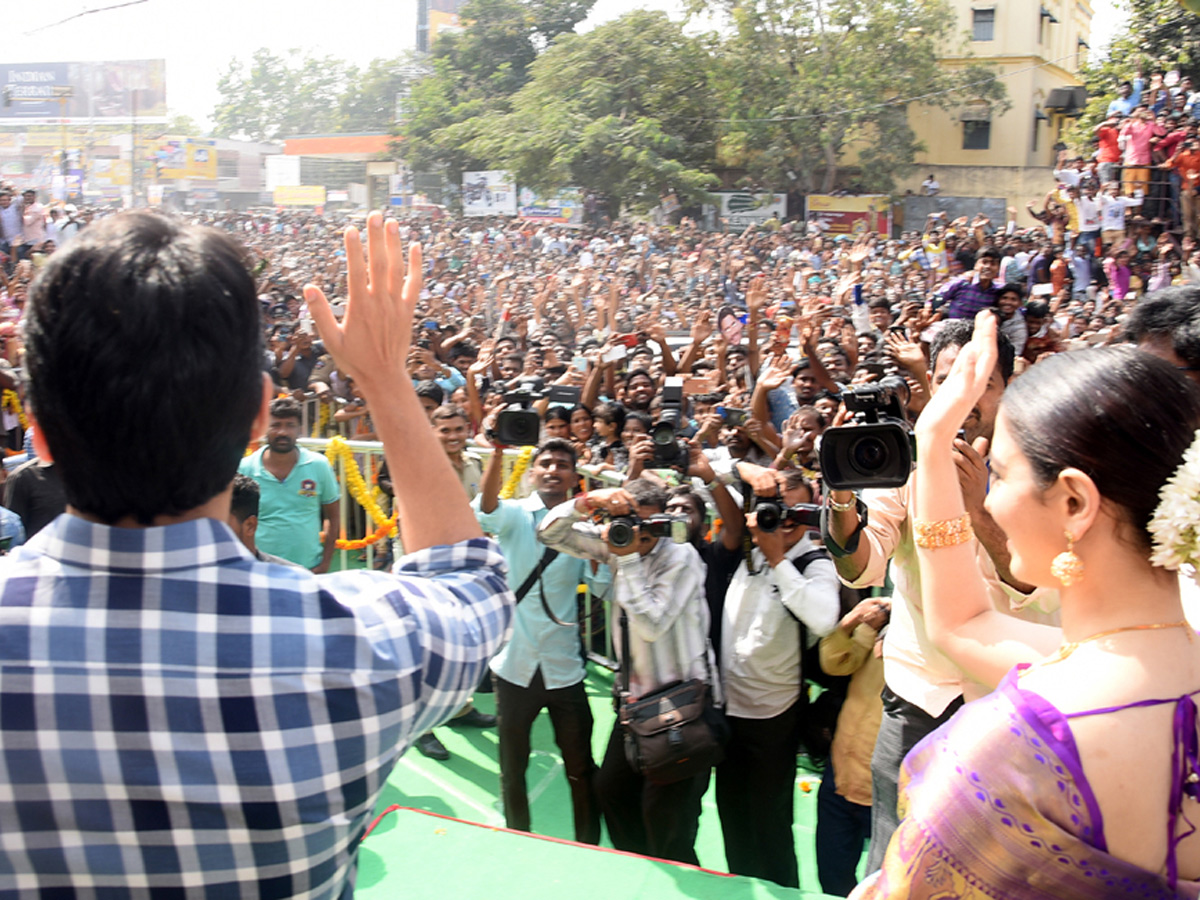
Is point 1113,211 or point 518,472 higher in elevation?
point 1113,211

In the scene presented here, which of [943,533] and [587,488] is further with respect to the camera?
[587,488]

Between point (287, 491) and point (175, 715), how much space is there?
4037 millimetres

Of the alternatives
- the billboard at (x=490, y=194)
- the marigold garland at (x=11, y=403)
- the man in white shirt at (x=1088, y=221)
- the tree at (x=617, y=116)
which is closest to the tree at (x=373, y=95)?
the billboard at (x=490, y=194)

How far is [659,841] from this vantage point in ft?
10.9

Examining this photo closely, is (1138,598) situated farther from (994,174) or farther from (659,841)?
(994,174)

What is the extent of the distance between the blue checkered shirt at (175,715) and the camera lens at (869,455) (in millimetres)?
1405

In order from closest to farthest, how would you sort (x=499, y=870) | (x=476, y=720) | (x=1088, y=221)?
(x=499, y=870), (x=476, y=720), (x=1088, y=221)

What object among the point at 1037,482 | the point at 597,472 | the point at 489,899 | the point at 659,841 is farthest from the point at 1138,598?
the point at 597,472

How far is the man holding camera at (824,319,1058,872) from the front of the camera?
7.45 ft

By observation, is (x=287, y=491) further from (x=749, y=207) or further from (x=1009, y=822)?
(x=749, y=207)

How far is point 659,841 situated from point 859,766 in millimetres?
702

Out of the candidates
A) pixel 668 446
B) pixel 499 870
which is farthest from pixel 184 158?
pixel 499 870

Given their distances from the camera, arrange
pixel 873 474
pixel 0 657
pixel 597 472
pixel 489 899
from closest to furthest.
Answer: pixel 0 657
pixel 873 474
pixel 489 899
pixel 597 472

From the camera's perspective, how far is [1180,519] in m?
1.15
